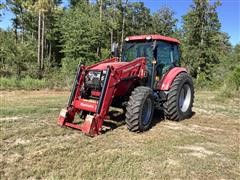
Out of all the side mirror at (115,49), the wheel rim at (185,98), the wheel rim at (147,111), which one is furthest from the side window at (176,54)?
the wheel rim at (147,111)

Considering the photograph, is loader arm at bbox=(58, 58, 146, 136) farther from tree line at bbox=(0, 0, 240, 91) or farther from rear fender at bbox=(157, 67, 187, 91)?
tree line at bbox=(0, 0, 240, 91)

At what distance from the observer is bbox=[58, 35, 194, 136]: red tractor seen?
5.89m

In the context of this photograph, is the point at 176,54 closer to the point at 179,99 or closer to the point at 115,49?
the point at 179,99

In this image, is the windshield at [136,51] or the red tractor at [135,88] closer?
the red tractor at [135,88]

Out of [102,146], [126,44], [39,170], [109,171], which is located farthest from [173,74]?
A: [39,170]

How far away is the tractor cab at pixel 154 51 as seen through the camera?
7051 mm

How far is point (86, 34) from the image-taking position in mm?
25172

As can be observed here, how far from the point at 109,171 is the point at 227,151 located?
7.73ft

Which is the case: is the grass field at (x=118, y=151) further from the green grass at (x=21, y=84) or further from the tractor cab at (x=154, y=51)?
the green grass at (x=21, y=84)

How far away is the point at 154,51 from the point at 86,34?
62.0 ft

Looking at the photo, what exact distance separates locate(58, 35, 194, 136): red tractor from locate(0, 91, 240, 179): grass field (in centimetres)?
30

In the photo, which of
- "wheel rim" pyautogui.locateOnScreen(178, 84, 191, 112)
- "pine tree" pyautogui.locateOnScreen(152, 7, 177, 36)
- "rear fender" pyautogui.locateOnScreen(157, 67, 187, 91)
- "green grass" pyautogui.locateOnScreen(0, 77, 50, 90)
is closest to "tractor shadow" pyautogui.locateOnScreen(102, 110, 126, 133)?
"rear fender" pyautogui.locateOnScreen(157, 67, 187, 91)

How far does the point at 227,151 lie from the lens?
210 inches

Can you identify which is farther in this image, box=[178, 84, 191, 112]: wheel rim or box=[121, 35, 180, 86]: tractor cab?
box=[178, 84, 191, 112]: wheel rim
